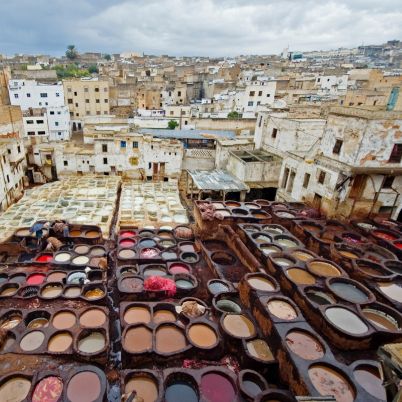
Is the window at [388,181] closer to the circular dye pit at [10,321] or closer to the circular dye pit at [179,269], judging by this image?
the circular dye pit at [179,269]

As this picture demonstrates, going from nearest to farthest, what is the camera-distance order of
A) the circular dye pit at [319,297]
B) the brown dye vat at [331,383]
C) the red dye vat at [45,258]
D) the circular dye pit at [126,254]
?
the brown dye vat at [331,383], the circular dye pit at [319,297], the circular dye pit at [126,254], the red dye vat at [45,258]

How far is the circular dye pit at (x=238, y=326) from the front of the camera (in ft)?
36.9

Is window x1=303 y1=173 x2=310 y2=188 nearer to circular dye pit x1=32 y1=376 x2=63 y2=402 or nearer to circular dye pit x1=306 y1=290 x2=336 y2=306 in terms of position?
circular dye pit x1=306 y1=290 x2=336 y2=306

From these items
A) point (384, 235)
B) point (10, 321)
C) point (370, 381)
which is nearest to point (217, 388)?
point (370, 381)

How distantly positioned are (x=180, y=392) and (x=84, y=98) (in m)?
62.8

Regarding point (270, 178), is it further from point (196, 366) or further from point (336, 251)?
point (196, 366)

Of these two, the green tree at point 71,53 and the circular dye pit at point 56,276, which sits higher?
the green tree at point 71,53

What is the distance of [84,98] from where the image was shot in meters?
60.2

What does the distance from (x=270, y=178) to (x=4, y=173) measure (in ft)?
91.8

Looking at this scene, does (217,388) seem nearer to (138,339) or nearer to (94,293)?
(138,339)

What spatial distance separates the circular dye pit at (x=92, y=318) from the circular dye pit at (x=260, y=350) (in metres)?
6.65

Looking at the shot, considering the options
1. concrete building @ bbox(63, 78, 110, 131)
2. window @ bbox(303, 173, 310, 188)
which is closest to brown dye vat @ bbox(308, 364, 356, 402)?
window @ bbox(303, 173, 310, 188)

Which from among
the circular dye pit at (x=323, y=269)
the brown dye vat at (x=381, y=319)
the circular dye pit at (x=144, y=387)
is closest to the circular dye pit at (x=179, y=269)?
the circular dye pit at (x=144, y=387)

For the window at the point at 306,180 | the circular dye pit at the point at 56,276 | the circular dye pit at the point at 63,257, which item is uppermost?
the window at the point at 306,180
